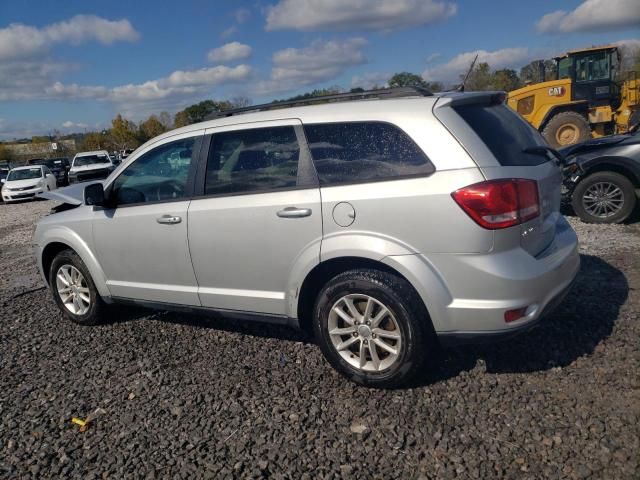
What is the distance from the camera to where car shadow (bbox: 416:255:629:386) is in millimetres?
3404

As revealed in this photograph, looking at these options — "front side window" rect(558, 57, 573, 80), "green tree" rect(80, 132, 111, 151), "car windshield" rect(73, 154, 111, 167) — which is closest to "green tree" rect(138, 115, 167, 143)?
"green tree" rect(80, 132, 111, 151)

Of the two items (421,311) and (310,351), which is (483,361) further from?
(310,351)

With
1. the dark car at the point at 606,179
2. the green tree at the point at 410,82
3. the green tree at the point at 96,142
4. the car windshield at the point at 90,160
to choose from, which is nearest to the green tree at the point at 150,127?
→ the green tree at the point at 96,142

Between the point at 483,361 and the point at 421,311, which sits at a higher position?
the point at 421,311

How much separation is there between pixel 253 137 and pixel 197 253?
0.95 meters

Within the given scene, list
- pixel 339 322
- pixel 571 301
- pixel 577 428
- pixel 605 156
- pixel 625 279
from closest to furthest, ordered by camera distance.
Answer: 1. pixel 577 428
2. pixel 339 322
3. pixel 571 301
4. pixel 625 279
5. pixel 605 156

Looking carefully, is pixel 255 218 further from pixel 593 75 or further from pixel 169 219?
pixel 593 75

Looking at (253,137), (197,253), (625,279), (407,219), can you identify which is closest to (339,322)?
(407,219)

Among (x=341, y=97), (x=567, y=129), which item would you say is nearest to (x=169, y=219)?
(x=341, y=97)

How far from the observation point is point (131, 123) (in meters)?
81.9

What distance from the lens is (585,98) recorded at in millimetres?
14820

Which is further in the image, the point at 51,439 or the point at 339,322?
the point at 339,322

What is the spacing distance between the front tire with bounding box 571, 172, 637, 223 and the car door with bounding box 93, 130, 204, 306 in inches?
224

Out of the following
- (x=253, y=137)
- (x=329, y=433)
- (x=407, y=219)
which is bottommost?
(x=329, y=433)
